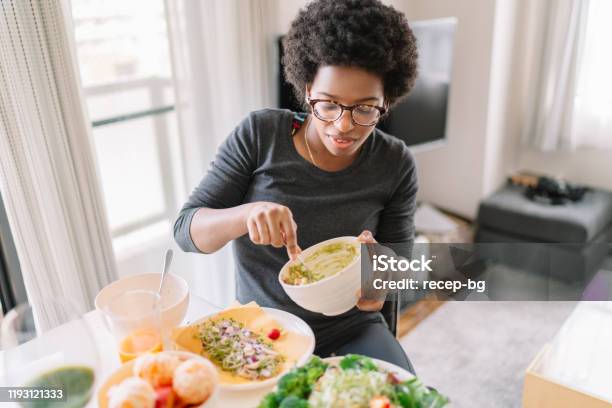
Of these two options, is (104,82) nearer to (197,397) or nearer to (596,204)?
(197,397)

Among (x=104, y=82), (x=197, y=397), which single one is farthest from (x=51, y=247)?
(x=197, y=397)

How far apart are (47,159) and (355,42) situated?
0.93 m

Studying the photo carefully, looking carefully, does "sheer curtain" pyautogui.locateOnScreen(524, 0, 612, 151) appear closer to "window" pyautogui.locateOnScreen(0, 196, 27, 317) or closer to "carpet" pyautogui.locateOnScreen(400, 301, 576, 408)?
"carpet" pyautogui.locateOnScreen(400, 301, 576, 408)

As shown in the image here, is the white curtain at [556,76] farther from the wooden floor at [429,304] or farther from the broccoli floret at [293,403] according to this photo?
the broccoli floret at [293,403]

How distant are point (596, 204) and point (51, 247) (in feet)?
8.77

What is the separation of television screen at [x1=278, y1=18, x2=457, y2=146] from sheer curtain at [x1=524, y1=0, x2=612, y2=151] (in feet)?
2.24

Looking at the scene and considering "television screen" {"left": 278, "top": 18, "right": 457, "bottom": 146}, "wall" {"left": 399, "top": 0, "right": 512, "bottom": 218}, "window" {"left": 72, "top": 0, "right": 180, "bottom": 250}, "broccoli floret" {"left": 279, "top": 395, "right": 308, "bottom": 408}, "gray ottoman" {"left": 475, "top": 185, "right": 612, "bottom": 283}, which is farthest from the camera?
"wall" {"left": 399, "top": 0, "right": 512, "bottom": 218}

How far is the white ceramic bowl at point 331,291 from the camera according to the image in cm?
89

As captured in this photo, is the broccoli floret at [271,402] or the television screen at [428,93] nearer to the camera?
the broccoli floret at [271,402]

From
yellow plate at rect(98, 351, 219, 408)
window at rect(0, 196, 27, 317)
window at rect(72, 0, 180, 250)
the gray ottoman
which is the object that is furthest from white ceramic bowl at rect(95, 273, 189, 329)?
the gray ottoman

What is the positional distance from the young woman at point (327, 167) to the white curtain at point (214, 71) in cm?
72

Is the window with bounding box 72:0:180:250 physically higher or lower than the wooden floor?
higher

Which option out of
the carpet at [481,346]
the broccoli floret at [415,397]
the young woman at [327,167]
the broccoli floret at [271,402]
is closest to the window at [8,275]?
the young woman at [327,167]

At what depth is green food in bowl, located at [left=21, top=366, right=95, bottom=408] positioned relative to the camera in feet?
2.41
